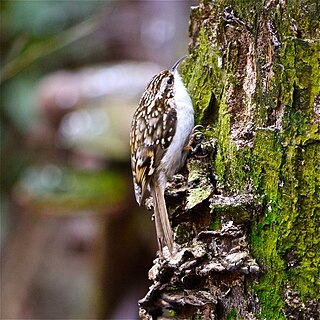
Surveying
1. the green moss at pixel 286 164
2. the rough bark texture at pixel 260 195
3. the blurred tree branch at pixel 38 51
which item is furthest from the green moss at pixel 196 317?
the blurred tree branch at pixel 38 51

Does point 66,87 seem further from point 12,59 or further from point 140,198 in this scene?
point 140,198

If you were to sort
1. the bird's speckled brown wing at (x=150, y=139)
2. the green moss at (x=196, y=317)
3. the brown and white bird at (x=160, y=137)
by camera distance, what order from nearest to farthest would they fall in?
the green moss at (x=196, y=317)
the brown and white bird at (x=160, y=137)
the bird's speckled brown wing at (x=150, y=139)

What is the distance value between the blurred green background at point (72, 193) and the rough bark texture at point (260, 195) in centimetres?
226

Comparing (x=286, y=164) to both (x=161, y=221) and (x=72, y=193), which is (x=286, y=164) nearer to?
(x=161, y=221)

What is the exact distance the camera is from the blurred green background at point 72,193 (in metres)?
4.19

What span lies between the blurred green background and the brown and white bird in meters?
1.54

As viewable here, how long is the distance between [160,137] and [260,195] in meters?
0.73

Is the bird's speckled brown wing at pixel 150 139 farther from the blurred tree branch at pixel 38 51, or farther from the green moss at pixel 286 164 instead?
the blurred tree branch at pixel 38 51

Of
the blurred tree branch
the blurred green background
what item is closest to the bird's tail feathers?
the blurred green background

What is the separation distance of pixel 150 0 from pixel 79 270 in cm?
286

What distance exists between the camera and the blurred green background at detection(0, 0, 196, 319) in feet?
13.7

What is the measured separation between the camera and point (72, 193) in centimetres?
417

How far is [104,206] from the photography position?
A: 4152mm

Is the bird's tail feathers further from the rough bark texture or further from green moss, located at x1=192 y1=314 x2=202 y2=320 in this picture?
green moss, located at x1=192 y1=314 x2=202 y2=320
